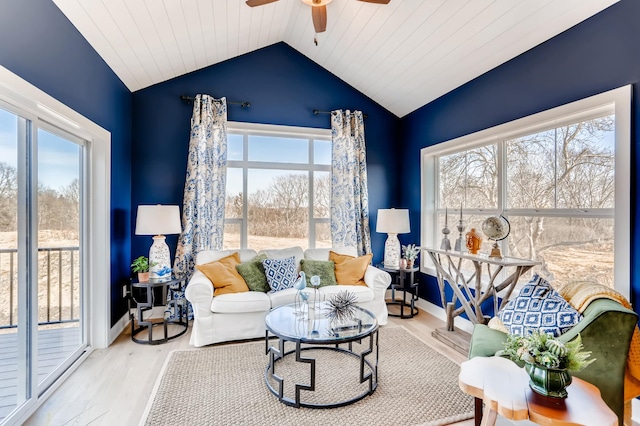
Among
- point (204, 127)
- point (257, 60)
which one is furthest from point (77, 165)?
point (257, 60)

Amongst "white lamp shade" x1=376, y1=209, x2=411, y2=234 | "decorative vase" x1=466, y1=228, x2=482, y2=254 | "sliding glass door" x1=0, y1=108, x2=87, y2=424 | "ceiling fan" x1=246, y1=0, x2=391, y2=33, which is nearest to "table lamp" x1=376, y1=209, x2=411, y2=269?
"white lamp shade" x1=376, y1=209, x2=411, y2=234

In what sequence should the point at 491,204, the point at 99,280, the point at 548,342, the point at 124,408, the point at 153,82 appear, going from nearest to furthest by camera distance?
the point at 548,342, the point at 124,408, the point at 99,280, the point at 491,204, the point at 153,82

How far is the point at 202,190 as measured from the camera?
13.2ft

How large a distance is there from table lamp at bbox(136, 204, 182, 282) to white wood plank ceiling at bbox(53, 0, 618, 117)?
1457mm

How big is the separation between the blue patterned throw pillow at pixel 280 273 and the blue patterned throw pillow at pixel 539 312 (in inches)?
81.3

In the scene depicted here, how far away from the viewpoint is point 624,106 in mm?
2238

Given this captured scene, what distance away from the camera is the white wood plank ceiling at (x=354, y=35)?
102 inches

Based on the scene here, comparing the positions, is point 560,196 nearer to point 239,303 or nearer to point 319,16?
point 319,16

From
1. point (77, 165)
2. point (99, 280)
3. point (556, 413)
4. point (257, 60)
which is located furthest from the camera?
point (257, 60)

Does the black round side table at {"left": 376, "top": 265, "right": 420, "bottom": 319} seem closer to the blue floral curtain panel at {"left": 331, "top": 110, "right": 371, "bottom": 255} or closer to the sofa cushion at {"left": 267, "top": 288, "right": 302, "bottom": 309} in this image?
the blue floral curtain panel at {"left": 331, "top": 110, "right": 371, "bottom": 255}

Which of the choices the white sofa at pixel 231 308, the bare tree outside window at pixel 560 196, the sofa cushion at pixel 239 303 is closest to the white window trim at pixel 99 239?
the white sofa at pixel 231 308

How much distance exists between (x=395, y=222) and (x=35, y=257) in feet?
11.5

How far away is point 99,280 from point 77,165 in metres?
1.07

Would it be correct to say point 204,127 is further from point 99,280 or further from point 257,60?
point 99,280
